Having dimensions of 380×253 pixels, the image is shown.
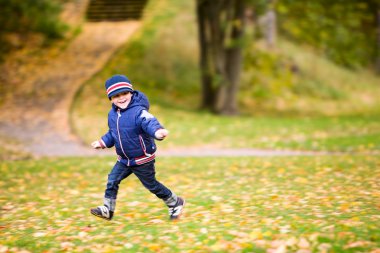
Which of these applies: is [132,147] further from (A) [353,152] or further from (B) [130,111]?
(A) [353,152]

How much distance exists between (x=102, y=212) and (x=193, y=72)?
22663 mm

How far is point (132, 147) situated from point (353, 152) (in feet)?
29.8

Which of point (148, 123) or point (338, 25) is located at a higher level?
→ point (338, 25)

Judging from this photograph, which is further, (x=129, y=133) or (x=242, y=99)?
(x=242, y=99)

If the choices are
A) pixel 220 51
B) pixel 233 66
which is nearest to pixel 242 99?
pixel 233 66

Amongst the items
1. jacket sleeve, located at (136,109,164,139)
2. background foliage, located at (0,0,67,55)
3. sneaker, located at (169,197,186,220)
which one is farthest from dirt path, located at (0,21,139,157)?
jacket sleeve, located at (136,109,164,139)

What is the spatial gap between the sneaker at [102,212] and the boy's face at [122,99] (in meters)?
1.38

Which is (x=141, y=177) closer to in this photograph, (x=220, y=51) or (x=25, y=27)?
(x=220, y=51)

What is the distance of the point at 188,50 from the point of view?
30.1m

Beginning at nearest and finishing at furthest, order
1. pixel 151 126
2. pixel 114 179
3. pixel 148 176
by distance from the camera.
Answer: pixel 151 126 < pixel 148 176 < pixel 114 179

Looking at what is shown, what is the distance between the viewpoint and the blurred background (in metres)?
18.0

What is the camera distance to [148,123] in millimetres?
6023

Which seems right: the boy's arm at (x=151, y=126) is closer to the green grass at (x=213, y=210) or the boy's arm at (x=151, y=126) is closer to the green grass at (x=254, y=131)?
the green grass at (x=213, y=210)

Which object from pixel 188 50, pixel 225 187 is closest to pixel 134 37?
pixel 188 50
